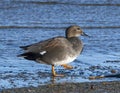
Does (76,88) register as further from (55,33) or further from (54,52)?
(55,33)

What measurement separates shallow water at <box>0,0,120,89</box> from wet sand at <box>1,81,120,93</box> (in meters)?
0.48

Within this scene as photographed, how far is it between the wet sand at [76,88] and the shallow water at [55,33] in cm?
48

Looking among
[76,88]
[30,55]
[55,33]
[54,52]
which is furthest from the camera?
[55,33]

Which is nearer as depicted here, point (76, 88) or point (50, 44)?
point (76, 88)

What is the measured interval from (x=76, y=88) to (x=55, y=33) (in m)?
8.06

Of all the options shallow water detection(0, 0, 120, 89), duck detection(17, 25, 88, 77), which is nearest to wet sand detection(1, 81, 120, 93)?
shallow water detection(0, 0, 120, 89)

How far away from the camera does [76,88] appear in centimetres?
1000

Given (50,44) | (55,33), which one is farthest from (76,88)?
(55,33)

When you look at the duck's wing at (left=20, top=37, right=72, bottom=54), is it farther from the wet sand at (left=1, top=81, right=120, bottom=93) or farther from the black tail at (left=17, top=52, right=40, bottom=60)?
the wet sand at (left=1, top=81, right=120, bottom=93)

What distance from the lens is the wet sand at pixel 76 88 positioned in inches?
382

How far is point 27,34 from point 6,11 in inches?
197

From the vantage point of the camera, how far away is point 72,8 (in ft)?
78.3

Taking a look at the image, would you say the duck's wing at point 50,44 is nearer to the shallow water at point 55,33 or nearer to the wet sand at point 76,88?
the shallow water at point 55,33

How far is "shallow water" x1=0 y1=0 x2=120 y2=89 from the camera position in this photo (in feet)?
38.1
